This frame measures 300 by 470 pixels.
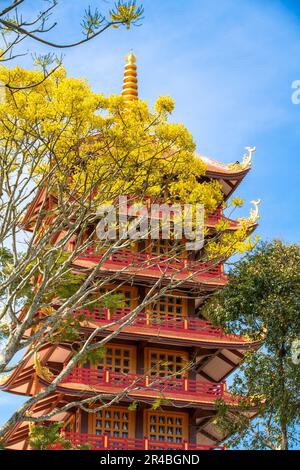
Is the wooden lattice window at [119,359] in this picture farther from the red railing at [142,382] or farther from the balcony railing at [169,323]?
the balcony railing at [169,323]

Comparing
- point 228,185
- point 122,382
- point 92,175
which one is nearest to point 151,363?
point 122,382

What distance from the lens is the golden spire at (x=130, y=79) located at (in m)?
38.5

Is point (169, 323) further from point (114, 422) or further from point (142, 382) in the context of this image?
point (114, 422)

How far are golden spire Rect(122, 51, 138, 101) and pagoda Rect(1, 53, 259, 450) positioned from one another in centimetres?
613

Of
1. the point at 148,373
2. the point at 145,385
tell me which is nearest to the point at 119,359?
the point at 148,373

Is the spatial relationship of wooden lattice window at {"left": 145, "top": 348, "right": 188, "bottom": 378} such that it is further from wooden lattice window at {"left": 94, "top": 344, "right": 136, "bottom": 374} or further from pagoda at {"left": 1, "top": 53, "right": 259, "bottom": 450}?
wooden lattice window at {"left": 94, "top": 344, "right": 136, "bottom": 374}

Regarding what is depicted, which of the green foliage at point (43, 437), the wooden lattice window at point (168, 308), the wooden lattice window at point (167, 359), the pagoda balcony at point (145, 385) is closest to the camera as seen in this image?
the green foliage at point (43, 437)

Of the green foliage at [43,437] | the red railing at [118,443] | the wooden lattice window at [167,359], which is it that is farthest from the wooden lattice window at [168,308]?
the green foliage at [43,437]

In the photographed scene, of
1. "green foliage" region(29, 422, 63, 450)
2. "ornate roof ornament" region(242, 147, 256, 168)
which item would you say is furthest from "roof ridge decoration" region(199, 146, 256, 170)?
"green foliage" region(29, 422, 63, 450)

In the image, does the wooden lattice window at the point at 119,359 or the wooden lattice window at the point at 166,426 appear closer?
the wooden lattice window at the point at 166,426

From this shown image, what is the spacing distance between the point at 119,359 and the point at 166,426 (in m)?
2.53

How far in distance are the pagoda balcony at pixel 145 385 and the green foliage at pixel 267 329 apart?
1.65 metres

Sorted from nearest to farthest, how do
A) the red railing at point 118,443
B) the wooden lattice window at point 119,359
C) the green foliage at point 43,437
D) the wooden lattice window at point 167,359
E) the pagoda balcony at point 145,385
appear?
the green foliage at point 43,437 → the red railing at point 118,443 → the pagoda balcony at point 145,385 → the wooden lattice window at point 119,359 → the wooden lattice window at point 167,359

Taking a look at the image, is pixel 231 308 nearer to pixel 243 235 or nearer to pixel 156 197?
pixel 243 235
